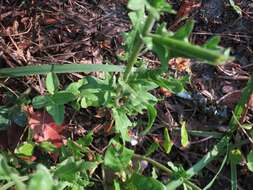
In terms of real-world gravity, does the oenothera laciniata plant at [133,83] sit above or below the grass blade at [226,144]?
above

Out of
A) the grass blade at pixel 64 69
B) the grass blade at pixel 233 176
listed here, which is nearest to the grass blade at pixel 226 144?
the grass blade at pixel 233 176

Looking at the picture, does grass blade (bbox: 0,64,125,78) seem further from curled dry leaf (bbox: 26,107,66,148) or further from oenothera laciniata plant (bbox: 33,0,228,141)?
curled dry leaf (bbox: 26,107,66,148)

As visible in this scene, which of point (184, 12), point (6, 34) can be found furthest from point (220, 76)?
point (6, 34)

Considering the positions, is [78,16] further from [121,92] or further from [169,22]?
[121,92]

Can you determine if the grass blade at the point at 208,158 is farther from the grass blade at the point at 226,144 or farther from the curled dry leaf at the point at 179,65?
the curled dry leaf at the point at 179,65

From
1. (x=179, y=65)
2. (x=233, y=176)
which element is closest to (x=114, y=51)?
(x=179, y=65)

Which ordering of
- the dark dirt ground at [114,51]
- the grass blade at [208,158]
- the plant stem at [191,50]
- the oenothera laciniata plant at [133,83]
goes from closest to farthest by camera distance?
the plant stem at [191,50], the oenothera laciniata plant at [133,83], the grass blade at [208,158], the dark dirt ground at [114,51]
